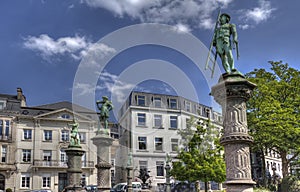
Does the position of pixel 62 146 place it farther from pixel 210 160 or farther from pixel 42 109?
pixel 210 160

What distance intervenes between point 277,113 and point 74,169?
1576 centimetres

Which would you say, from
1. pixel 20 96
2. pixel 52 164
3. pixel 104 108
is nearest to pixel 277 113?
pixel 104 108

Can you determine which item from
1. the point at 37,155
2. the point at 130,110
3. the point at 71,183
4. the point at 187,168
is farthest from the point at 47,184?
the point at 71,183

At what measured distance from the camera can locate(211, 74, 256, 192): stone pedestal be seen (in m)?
8.64

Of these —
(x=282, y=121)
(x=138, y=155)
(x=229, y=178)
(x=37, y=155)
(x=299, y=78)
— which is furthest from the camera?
(x=37, y=155)

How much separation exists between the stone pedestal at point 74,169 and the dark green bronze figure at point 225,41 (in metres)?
11.6

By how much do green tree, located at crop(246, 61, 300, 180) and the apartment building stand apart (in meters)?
16.4

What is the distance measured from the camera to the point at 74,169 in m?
18.4

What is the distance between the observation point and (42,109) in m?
52.3

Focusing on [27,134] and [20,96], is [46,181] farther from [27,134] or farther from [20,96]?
[20,96]

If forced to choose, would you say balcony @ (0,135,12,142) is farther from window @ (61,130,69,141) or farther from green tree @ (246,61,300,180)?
green tree @ (246,61,300,180)

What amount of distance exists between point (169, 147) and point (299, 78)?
2120 centimetres

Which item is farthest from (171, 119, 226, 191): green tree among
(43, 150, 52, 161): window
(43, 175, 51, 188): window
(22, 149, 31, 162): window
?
(22, 149, 31, 162): window

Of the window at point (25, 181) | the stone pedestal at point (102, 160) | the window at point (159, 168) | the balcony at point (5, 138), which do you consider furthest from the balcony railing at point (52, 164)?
the stone pedestal at point (102, 160)
